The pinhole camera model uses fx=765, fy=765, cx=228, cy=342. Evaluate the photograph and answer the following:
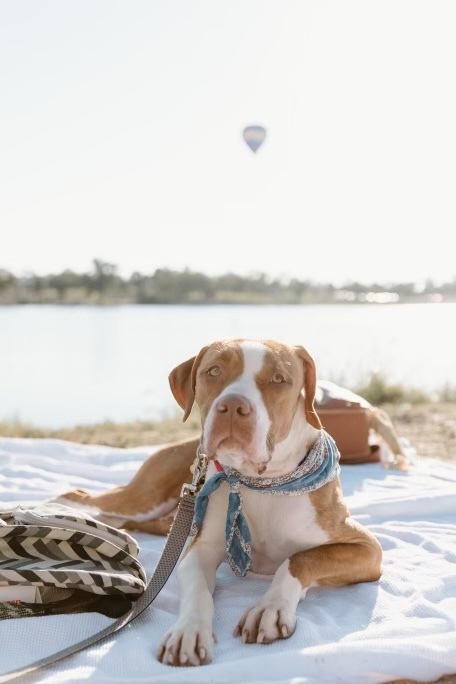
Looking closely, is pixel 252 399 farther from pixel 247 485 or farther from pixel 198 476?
pixel 198 476

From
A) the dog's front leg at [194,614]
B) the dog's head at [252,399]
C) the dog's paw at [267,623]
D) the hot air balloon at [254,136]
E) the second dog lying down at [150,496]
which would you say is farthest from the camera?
the hot air balloon at [254,136]

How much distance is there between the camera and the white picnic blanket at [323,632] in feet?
7.33

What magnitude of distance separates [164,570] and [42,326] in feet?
112

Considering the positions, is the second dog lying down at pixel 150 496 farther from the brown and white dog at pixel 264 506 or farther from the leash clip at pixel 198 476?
the brown and white dog at pixel 264 506

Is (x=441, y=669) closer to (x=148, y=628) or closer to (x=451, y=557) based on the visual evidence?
(x=148, y=628)

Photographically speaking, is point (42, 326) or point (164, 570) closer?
point (164, 570)

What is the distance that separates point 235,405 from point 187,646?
2.48ft

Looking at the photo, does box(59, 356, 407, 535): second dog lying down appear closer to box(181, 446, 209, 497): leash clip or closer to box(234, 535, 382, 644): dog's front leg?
box(181, 446, 209, 497): leash clip

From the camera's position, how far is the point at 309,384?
114 inches

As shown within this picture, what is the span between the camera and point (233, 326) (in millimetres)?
13977

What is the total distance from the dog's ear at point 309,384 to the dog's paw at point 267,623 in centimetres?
70

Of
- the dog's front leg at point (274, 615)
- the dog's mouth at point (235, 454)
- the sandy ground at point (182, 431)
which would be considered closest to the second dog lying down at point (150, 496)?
the dog's mouth at point (235, 454)

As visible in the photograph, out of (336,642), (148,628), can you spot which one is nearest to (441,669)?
(336,642)

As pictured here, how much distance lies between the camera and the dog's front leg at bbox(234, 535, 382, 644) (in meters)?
2.44
